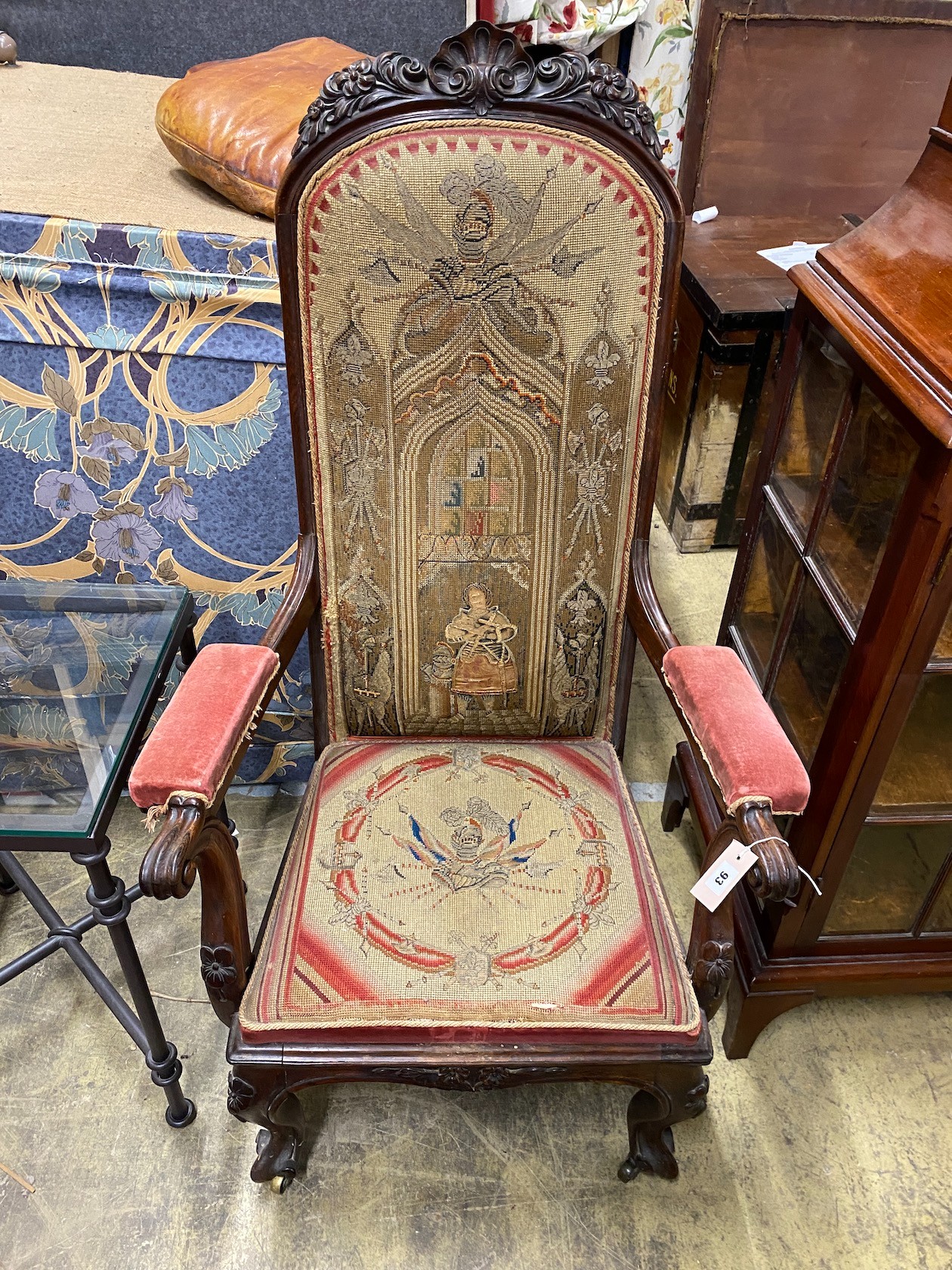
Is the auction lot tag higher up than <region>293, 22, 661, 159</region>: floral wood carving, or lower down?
lower down

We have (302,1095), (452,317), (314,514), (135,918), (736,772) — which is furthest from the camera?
(135,918)

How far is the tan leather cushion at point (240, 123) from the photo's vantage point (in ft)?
4.83

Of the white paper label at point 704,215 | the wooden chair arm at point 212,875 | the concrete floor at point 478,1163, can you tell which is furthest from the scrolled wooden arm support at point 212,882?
the white paper label at point 704,215

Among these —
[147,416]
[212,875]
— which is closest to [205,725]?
[212,875]

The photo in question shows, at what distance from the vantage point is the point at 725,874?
3.35 feet

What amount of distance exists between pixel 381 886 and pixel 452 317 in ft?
2.46

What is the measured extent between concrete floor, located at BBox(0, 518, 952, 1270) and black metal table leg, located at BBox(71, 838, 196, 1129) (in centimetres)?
7

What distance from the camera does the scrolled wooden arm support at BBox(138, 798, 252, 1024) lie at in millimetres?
941

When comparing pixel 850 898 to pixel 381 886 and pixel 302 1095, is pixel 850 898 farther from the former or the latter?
pixel 302 1095

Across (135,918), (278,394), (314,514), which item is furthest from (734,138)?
(135,918)

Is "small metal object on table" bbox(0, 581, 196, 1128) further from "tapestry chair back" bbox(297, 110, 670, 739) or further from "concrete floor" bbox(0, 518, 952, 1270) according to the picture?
"tapestry chair back" bbox(297, 110, 670, 739)

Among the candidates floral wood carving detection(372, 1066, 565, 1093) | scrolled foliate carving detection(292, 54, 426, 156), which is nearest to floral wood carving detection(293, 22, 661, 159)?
scrolled foliate carving detection(292, 54, 426, 156)

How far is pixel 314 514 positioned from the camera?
1.31 metres

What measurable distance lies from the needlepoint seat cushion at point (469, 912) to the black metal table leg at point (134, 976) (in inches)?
9.0
